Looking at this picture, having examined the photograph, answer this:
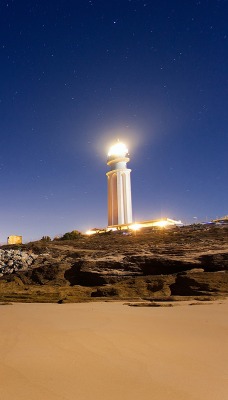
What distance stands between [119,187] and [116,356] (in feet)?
191

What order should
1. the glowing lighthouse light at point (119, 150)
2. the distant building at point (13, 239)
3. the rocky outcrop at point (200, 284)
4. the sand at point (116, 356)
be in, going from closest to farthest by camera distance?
1. the sand at point (116, 356)
2. the rocky outcrop at point (200, 284)
3. the distant building at point (13, 239)
4. the glowing lighthouse light at point (119, 150)

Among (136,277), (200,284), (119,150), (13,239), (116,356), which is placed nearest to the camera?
(116,356)

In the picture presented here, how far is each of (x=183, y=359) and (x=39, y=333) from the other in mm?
2466

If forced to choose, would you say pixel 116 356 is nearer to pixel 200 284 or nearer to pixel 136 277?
pixel 200 284

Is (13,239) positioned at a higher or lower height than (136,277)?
higher

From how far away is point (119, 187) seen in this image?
2435 inches

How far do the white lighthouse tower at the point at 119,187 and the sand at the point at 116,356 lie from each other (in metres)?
53.4

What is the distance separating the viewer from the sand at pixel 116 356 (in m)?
2.74

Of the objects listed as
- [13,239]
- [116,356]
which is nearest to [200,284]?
[116,356]

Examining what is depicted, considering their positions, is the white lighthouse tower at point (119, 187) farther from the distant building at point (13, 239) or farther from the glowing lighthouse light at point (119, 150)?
the distant building at point (13, 239)

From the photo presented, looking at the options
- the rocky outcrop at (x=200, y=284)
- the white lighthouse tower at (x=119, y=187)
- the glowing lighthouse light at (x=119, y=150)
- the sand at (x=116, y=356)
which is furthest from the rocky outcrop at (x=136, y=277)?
the glowing lighthouse light at (x=119, y=150)

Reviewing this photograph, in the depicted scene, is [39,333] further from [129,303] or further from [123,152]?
[123,152]

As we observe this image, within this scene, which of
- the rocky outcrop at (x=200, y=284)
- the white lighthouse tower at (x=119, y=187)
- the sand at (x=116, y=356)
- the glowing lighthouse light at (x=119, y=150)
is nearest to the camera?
the sand at (x=116, y=356)

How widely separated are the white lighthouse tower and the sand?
53.4 meters
